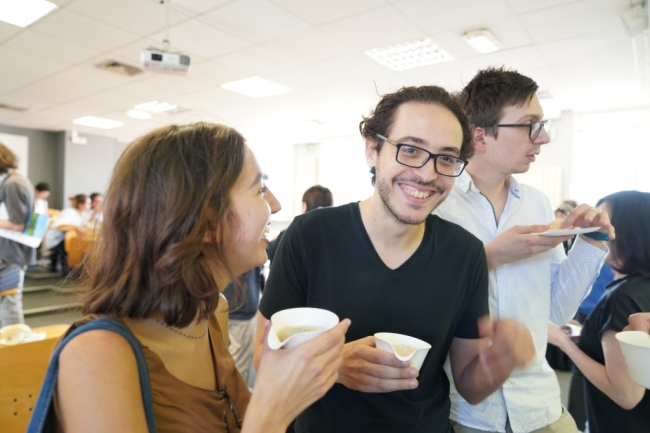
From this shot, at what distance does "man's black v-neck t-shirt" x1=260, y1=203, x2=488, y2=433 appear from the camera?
3.73ft

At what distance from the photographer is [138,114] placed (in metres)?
8.02

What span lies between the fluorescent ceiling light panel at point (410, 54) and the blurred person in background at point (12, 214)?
3511 millimetres

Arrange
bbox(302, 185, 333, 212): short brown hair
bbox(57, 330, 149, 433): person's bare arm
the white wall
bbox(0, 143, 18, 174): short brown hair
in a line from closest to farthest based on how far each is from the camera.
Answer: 1. bbox(57, 330, 149, 433): person's bare arm
2. bbox(0, 143, 18, 174): short brown hair
3. bbox(302, 185, 333, 212): short brown hair
4. the white wall

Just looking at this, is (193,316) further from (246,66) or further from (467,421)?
(246,66)

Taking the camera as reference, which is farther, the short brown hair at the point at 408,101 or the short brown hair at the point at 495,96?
the short brown hair at the point at 495,96

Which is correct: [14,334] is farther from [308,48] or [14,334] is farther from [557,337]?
[308,48]

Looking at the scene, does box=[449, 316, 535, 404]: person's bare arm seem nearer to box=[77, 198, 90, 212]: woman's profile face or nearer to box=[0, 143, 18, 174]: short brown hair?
box=[0, 143, 18, 174]: short brown hair

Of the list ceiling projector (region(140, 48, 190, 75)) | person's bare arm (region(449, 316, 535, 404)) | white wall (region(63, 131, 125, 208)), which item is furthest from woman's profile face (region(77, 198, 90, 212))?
person's bare arm (region(449, 316, 535, 404))

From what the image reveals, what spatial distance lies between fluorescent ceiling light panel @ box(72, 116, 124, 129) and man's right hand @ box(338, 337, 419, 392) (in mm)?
9283

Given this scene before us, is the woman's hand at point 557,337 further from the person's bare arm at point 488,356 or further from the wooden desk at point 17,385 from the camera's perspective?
the wooden desk at point 17,385

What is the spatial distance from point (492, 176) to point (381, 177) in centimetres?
54

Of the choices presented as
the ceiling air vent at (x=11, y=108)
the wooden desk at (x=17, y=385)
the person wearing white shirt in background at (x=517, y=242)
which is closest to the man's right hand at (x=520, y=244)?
the person wearing white shirt in background at (x=517, y=242)

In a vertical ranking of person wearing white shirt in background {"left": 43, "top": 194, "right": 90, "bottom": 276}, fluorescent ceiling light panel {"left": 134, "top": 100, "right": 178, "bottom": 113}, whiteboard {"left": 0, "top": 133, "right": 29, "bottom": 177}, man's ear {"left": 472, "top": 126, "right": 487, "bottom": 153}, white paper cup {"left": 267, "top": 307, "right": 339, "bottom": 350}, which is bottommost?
person wearing white shirt in background {"left": 43, "top": 194, "right": 90, "bottom": 276}

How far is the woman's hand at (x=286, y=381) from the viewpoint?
78 cm
